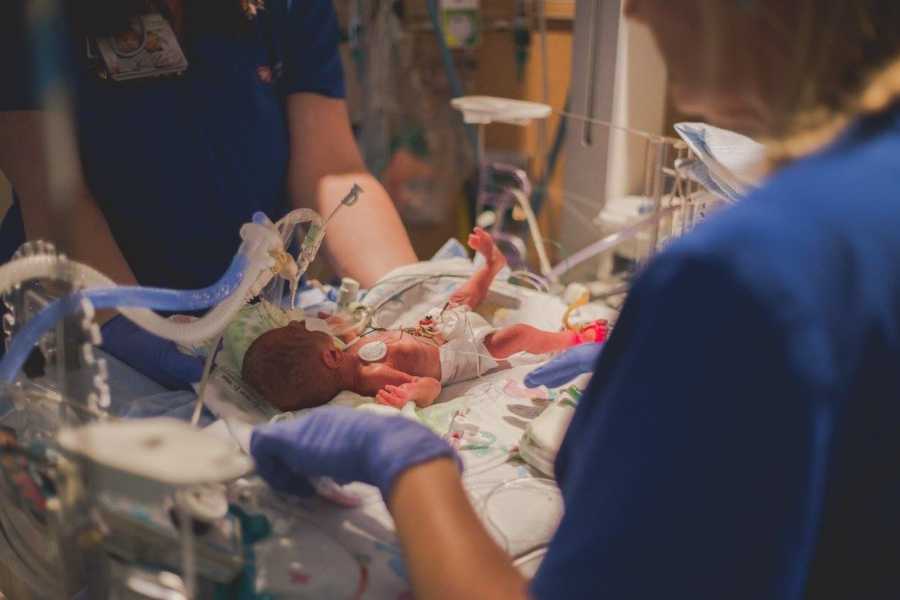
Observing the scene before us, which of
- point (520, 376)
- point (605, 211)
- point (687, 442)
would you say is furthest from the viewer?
point (605, 211)

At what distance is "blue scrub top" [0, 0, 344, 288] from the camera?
149 centimetres

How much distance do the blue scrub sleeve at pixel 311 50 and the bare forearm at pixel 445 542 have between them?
3.69 feet

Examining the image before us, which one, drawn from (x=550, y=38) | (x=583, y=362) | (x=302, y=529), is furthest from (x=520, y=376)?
(x=550, y=38)

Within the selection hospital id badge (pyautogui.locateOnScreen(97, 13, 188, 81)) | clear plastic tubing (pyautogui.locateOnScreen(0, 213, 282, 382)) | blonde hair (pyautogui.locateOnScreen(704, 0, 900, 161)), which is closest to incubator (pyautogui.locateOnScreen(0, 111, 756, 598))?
clear plastic tubing (pyautogui.locateOnScreen(0, 213, 282, 382))

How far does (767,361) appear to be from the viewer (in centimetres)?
54

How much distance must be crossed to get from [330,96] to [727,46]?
1237mm

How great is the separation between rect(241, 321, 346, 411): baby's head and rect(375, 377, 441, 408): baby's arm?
9cm

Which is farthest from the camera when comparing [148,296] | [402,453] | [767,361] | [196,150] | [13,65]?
[196,150]

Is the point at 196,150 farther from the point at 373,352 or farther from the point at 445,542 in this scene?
the point at 445,542

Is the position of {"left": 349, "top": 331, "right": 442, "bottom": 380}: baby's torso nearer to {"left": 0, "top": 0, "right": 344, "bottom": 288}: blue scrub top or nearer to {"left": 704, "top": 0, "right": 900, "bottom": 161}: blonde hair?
{"left": 0, "top": 0, "right": 344, "bottom": 288}: blue scrub top

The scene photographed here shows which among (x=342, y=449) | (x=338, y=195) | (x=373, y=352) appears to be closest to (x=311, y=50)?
(x=338, y=195)

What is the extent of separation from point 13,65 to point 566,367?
92 cm

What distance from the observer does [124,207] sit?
1.53m

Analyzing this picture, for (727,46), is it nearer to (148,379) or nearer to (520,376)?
(520,376)
